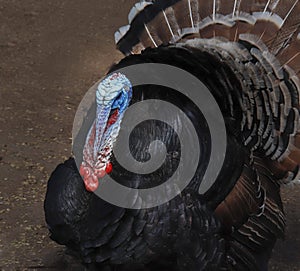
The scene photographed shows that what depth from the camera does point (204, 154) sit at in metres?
3.67

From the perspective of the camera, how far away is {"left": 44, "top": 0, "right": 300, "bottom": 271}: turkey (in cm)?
352

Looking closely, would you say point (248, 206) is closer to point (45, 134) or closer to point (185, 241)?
point (185, 241)

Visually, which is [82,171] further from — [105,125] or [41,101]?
[41,101]

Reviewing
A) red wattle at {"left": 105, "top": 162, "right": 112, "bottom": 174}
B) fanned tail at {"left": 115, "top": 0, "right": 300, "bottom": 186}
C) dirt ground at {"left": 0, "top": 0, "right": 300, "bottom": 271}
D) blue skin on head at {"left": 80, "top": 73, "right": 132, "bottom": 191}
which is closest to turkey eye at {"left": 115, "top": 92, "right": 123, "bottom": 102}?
blue skin on head at {"left": 80, "top": 73, "right": 132, "bottom": 191}

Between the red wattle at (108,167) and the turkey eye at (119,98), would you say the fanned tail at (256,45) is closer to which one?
the turkey eye at (119,98)

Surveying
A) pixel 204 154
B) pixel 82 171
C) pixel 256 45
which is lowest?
pixel 82 171

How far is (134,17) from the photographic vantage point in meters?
4.41

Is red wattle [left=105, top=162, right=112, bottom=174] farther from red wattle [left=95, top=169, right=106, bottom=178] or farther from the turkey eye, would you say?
the turkey eye

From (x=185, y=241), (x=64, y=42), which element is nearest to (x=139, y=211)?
(x=185, y=241)

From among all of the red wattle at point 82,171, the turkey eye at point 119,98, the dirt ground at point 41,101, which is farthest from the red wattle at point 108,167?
the dirt ground at point 41,101

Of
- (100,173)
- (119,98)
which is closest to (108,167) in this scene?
(100,173)

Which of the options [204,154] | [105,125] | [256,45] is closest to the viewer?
[105,125]

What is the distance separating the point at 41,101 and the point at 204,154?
2.48 m

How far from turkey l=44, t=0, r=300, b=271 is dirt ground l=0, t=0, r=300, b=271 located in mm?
675
